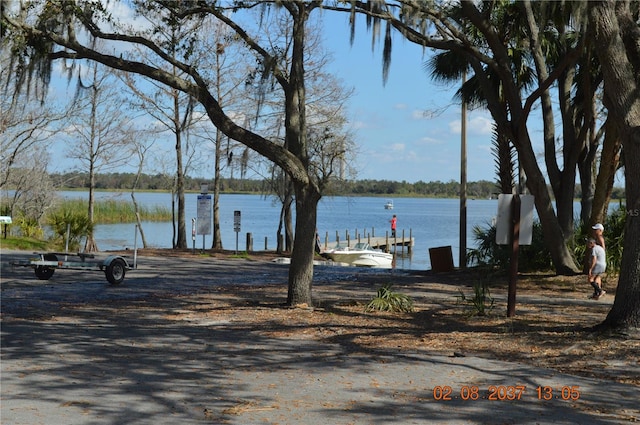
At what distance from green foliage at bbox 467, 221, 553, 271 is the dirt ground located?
250cm

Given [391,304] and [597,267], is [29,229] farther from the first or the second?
[597,267]

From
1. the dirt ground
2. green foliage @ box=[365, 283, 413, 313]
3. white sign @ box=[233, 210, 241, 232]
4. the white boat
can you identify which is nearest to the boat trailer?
the dirt ground

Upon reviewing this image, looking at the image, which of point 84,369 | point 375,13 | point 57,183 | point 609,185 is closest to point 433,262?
point 609,185

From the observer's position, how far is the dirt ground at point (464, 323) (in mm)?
9242

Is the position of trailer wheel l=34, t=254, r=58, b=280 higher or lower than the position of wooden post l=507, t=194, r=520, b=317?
lower

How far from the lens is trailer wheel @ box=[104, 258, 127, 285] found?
16.8m

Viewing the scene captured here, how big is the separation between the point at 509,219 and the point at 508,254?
8441 millimetres

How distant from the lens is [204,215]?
2820 centimetres

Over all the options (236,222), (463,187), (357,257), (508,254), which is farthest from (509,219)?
(357,257)
